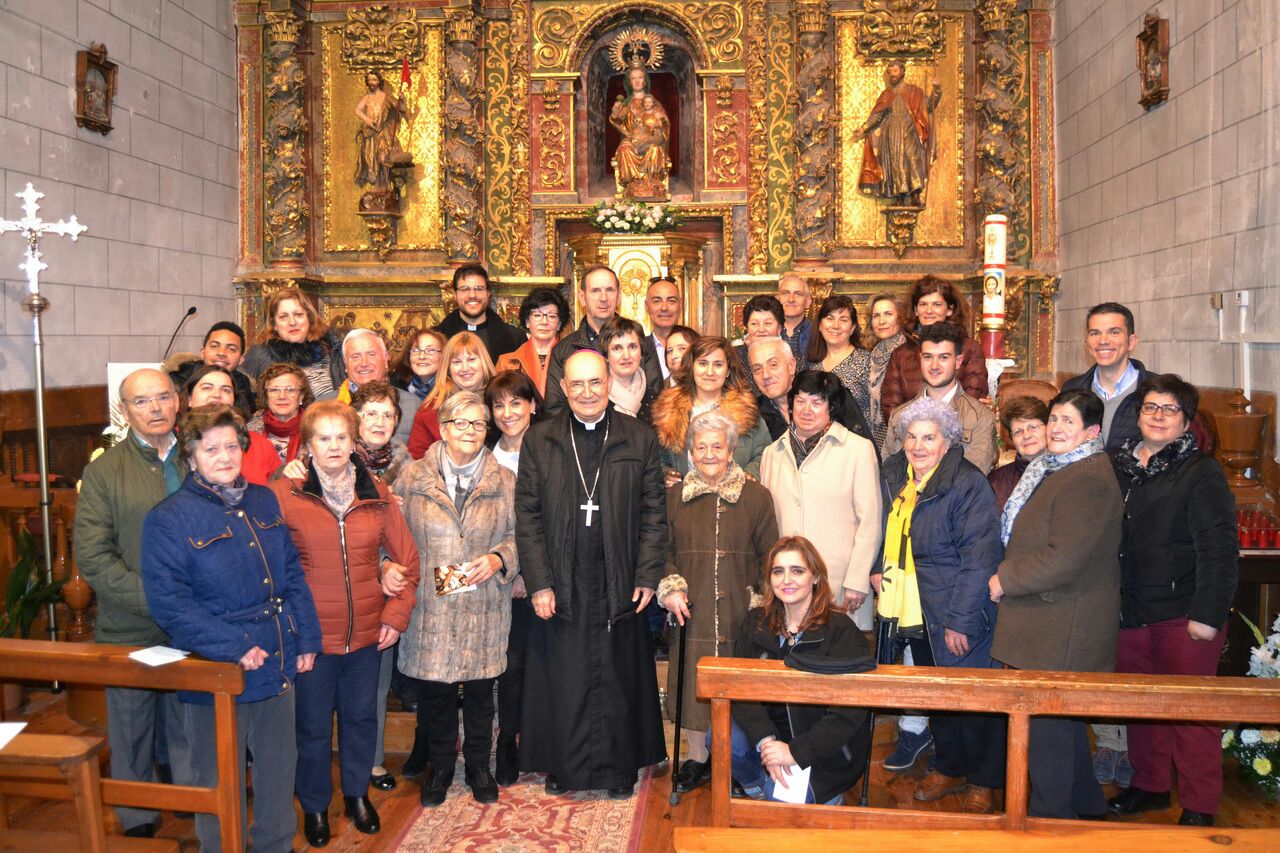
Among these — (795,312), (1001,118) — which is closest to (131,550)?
(795,312)

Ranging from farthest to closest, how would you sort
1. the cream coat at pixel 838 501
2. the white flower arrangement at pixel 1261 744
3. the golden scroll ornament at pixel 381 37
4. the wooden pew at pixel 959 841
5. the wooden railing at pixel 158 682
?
the golden scroll ornament at pixel 381 37
the white flower arrangement at pixel 1261 744
the cream coat at pixel 838 501
the wooden railing at pixel 158 682
the wooden pew at pixel 959 841

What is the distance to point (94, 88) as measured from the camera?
7.50 m

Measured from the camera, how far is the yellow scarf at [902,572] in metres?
3.84

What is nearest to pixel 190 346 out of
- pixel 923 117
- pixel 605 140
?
pixel 605 140

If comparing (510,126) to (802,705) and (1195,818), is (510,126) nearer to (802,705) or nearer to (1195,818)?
(802,705)

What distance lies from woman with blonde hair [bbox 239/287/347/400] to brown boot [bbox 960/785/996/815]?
330 centimetres

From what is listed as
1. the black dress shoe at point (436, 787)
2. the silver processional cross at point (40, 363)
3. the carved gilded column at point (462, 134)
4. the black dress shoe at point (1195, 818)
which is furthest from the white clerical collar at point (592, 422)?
the carved gilded column at point (462, 134)

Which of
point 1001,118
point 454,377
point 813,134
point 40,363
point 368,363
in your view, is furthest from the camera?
point 813,134

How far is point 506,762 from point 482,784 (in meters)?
0.20

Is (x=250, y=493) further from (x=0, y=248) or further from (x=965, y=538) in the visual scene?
(x=0, y=248)

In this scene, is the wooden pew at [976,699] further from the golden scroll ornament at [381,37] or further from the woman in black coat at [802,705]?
the golden scroll ornament at [381,37]

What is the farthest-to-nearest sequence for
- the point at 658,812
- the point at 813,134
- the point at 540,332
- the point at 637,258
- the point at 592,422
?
the point at 813,134 < the point at 637,258 < the point at 540,332 < the point at 592,422 < the point at 658,812

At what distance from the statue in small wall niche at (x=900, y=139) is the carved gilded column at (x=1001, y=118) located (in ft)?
1.57

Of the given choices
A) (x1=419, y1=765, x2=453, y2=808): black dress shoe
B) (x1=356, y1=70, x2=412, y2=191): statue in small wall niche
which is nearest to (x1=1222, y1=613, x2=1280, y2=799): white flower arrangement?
(x1=419, y1=765, x2=453, y2=808): black dress shoe
